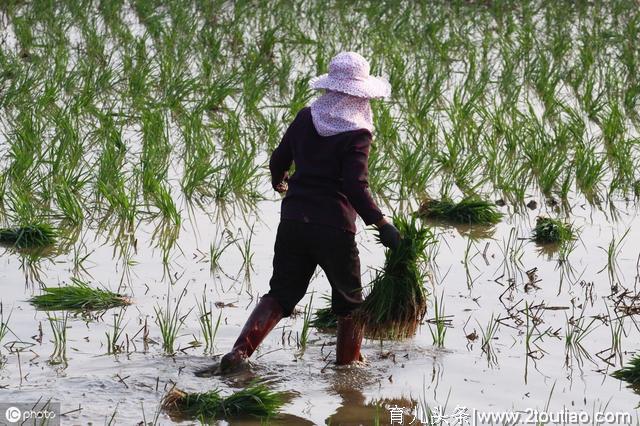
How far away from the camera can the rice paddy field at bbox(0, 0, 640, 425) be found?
426cm

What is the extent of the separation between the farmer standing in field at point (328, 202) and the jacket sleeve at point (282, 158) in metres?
0.02

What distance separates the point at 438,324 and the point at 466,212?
1.67m

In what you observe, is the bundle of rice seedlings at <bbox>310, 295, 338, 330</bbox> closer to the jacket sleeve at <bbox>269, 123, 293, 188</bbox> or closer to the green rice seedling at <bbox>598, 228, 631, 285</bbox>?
the jacket sleeve at <bbox>269, 123, 293, 188</bbox>

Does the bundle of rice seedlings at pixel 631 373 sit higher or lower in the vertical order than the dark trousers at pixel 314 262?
lower

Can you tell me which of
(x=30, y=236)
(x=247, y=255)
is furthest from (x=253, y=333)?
(x=30, y=236)

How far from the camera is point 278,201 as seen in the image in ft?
21.1

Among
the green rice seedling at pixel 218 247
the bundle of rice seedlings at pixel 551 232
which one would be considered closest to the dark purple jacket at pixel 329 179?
the green rice seedling at pixel 218 247

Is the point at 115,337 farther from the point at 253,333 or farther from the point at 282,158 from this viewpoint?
the point at 282,158

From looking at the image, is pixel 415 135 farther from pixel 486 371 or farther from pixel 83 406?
pixel 83 406

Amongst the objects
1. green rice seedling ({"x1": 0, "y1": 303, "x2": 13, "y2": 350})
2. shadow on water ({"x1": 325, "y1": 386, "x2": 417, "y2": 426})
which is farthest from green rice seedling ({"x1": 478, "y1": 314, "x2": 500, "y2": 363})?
green rice seedling ({"x1": 0, "y1": 303, "x2": 13, "y2": 350})

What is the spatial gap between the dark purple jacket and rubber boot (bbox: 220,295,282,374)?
318 millimetres

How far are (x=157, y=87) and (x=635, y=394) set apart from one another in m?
4.84

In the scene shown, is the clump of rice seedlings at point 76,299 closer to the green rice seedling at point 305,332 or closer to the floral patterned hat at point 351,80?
the green rice seedling at point 305,332

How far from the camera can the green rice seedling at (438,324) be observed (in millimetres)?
4602
